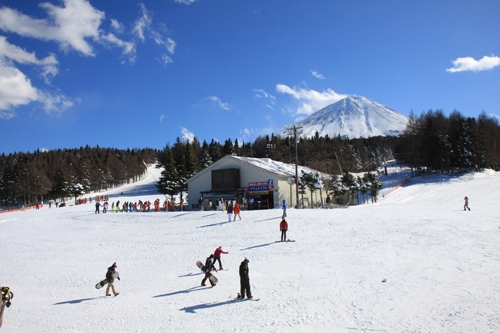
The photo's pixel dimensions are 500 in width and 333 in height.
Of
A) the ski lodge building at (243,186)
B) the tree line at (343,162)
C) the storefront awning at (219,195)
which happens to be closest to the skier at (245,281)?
the tree line at (343,162)

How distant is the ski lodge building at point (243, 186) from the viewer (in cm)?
3634

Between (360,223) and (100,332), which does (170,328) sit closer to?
(100,332)

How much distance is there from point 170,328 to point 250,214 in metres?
17.7

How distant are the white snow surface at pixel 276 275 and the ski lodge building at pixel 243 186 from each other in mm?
11006

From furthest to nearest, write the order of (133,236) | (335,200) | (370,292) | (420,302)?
(335,200) → (133,236) → (370,292) → (420,302)

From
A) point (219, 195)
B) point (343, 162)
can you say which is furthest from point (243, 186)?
point (343, 162)

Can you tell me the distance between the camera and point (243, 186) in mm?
39375

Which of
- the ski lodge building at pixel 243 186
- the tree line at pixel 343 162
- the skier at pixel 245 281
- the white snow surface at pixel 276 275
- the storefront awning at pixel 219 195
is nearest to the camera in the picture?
the white snow surface at pixel 276 275

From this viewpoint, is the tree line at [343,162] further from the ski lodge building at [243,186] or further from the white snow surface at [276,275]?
the white snow surface at [276,275]

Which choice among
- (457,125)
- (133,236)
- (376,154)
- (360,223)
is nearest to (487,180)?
(457,125)

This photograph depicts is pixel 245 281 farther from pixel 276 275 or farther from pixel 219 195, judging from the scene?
pixel 219 195

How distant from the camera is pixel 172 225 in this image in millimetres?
25156

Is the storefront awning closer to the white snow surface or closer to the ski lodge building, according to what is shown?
the ski lodge building

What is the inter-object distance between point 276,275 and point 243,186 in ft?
88.7
